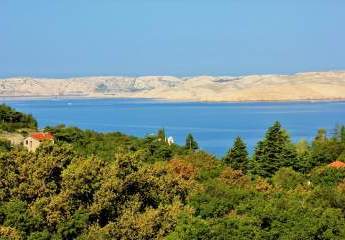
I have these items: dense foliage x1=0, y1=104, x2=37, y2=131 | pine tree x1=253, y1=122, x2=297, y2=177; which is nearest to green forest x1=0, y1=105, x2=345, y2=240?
pine tree x1=253, y1=122, x2=297, y2=177

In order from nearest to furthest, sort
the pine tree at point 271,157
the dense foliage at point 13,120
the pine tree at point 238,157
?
the pine tree at point 271,157
the pine tree at point 238,157
the dense foliage at point 13,120

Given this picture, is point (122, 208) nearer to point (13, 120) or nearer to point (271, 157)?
point (271, 157)

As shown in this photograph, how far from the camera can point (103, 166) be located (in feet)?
81.3

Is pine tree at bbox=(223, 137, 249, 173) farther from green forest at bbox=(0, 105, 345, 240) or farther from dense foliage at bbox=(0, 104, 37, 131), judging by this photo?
green forest at bbox=(0, 105, 345, 240)

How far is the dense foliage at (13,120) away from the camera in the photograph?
2580 inches

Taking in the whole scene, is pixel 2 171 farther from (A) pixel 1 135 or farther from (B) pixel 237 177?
(A) pixel 1 135

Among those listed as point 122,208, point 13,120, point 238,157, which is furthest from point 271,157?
point 122,208

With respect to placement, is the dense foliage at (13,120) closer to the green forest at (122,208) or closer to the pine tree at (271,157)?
the pine tree at (271,157)

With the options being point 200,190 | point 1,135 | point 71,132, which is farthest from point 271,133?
point 200,190

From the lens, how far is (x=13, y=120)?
7125cm

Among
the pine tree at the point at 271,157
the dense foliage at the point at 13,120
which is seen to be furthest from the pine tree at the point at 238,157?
the dense foliage at the point at 13,120

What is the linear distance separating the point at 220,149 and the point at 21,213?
87524mm

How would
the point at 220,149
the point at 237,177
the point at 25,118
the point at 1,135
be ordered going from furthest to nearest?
the point at 220,149, the point at 25,118, the point at 1,135, the point at 237,177

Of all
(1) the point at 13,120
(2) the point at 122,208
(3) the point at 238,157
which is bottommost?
(3) the point at 238,157
